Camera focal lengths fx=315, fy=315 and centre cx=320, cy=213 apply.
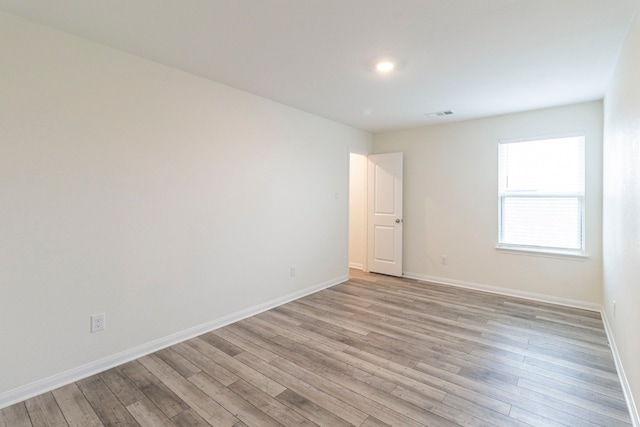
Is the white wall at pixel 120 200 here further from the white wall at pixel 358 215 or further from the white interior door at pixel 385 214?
the white wall at pixel 358 215

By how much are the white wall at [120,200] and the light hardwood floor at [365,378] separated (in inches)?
13.5

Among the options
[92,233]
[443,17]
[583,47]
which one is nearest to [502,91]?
[583,47]

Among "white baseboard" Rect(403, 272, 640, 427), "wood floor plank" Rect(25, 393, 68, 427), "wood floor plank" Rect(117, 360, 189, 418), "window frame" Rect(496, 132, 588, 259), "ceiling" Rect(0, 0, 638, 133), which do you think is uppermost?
"ceiling" Rect(0, 0, 638, 133)

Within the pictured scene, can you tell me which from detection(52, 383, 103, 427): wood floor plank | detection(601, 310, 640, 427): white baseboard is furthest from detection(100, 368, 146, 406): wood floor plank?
detection(601, 310, 640, 427): white baseboard

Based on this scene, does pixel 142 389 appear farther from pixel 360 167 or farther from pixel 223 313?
pixel 360 167

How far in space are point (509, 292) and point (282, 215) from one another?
3252 millimetres

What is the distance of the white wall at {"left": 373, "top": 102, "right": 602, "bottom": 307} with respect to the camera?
3.74 m

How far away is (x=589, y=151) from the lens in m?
3.70

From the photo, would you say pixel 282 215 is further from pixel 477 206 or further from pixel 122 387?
pixel 477 206

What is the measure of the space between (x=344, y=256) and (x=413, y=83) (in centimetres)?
278

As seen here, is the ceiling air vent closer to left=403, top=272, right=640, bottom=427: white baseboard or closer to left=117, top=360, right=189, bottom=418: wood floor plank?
left=403, top=272, right=640, bottom=427: white baseboard

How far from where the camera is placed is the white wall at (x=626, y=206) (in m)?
1.86

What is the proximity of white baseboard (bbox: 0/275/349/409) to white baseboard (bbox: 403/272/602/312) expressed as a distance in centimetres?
254

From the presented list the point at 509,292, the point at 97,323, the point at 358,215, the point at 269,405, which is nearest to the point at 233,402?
the point at 269,405
